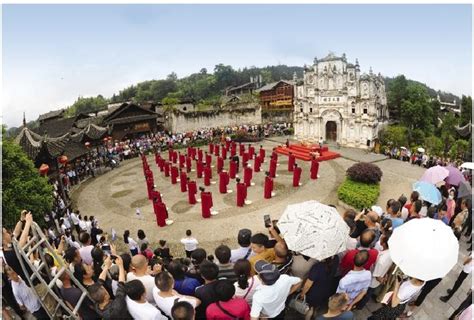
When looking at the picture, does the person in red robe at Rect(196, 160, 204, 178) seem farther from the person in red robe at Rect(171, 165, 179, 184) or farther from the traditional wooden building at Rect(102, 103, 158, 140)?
the traditional wooden building at Rect(102, 103, 158, 140)

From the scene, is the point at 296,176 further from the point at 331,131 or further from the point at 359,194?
the point at 331,131

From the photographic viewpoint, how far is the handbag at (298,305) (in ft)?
14.5

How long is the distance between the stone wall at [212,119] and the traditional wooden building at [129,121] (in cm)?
217

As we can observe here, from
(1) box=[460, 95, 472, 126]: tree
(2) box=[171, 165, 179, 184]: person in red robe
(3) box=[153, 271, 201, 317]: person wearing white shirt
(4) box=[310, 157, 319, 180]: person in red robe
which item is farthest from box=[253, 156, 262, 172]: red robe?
(1) box=[460, 95, 472, 126]: tree

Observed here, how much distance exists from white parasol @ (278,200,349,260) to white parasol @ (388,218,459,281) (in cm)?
80

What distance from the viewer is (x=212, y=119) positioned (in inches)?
1332

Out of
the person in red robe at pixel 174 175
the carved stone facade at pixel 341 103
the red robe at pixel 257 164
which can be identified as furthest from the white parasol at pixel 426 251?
the carved stone facade at pixel 341 103

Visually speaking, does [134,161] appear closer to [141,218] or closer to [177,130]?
[177,130]

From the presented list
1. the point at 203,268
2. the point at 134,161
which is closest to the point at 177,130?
the point at 134,161

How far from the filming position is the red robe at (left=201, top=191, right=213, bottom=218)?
12.0 m

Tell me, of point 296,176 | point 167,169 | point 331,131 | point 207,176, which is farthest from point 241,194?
point 331,131

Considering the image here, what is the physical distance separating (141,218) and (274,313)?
→ 9925mm

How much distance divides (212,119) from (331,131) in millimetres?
13307

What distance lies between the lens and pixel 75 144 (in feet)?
64.3
